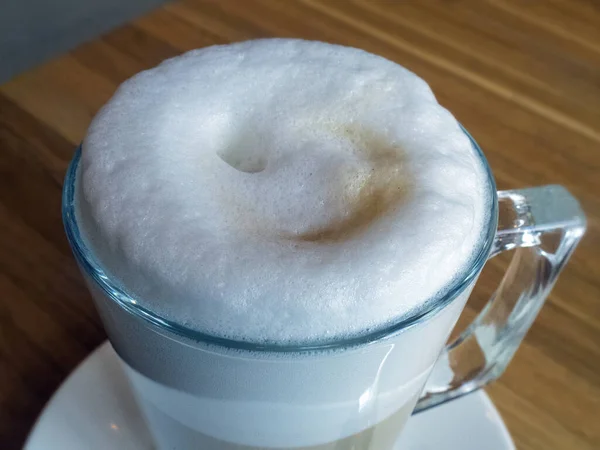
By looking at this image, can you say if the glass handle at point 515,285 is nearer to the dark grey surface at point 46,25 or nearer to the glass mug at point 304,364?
the glass mug at point 304,364

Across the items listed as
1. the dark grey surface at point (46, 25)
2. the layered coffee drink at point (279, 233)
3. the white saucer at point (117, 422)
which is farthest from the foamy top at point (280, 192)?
the dark grey surface at point (46, 25)

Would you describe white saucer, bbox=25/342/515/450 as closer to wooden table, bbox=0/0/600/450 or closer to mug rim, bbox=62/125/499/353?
wooden table, bbox=0/0/600/450

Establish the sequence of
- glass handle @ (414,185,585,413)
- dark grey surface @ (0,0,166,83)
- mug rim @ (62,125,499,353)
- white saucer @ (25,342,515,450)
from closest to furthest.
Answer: mug rim @ (62,125,499,353) → glass handle @ (414,185,585,413) → white saucer @ (25,342,515,450) → dark grey surface @ (0,0,166,83)

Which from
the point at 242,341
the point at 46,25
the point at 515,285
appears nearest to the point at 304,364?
the point at 242,341

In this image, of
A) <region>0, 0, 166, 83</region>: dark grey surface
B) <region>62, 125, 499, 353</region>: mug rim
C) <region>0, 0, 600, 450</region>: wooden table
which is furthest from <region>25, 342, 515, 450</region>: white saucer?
<region>0, 0, 166, 83</region>: dark grey surface

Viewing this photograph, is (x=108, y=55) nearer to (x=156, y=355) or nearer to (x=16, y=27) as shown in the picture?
(x=16, y=27)

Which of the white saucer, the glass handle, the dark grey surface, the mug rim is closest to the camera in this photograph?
the mug rim

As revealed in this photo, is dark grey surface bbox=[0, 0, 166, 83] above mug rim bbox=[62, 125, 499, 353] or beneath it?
beneath
